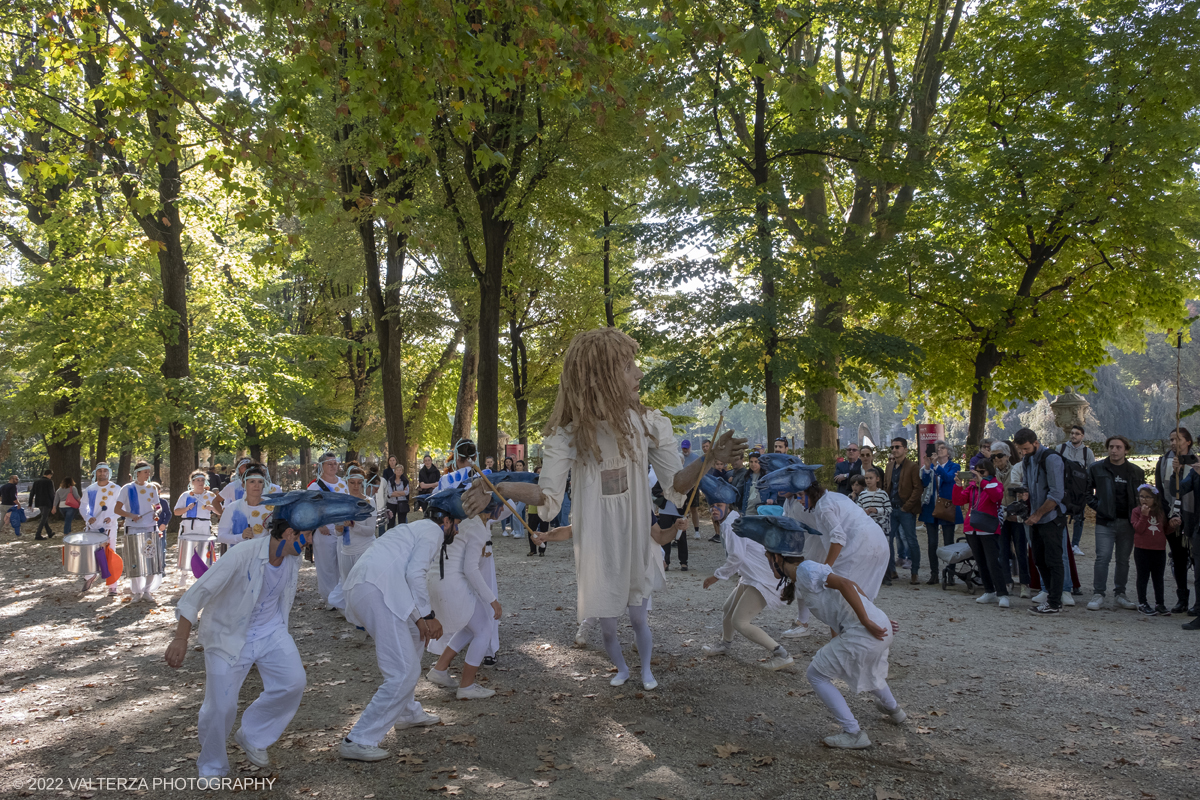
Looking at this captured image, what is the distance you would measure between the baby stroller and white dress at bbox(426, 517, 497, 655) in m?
6.90

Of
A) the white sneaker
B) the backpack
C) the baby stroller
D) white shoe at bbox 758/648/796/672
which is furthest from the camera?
the baby stroller

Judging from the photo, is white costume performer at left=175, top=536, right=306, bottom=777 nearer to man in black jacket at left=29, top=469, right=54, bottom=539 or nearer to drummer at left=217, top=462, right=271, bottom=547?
drummer at left=217, top=462, right=271, bottom=547

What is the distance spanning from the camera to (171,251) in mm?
19562

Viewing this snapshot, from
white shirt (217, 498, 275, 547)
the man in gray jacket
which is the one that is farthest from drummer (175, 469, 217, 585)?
the man in gray jacket

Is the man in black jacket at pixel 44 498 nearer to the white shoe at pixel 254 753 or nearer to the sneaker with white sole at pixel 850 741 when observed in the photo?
the white shoe at pixel 254 753

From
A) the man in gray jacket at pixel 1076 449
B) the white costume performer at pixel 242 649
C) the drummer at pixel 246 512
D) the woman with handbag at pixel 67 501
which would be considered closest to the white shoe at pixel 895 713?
the white costume performer at pixel 242 649

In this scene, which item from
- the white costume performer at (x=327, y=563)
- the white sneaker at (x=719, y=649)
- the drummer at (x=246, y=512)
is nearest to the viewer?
the white sneaker at (x=719, y=649)

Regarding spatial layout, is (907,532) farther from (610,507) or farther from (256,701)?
(256,701)

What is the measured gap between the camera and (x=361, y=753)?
4887 mm

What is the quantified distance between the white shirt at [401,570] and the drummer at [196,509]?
720 centimetres

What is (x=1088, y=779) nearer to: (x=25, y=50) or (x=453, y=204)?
(x=453, y=204)

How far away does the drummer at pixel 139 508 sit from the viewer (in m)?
11.3

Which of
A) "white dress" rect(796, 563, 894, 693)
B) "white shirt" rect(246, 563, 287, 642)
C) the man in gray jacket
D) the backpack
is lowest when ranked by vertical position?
"white dress" rect(796, 563, 894, 693)

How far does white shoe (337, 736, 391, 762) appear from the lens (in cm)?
489
